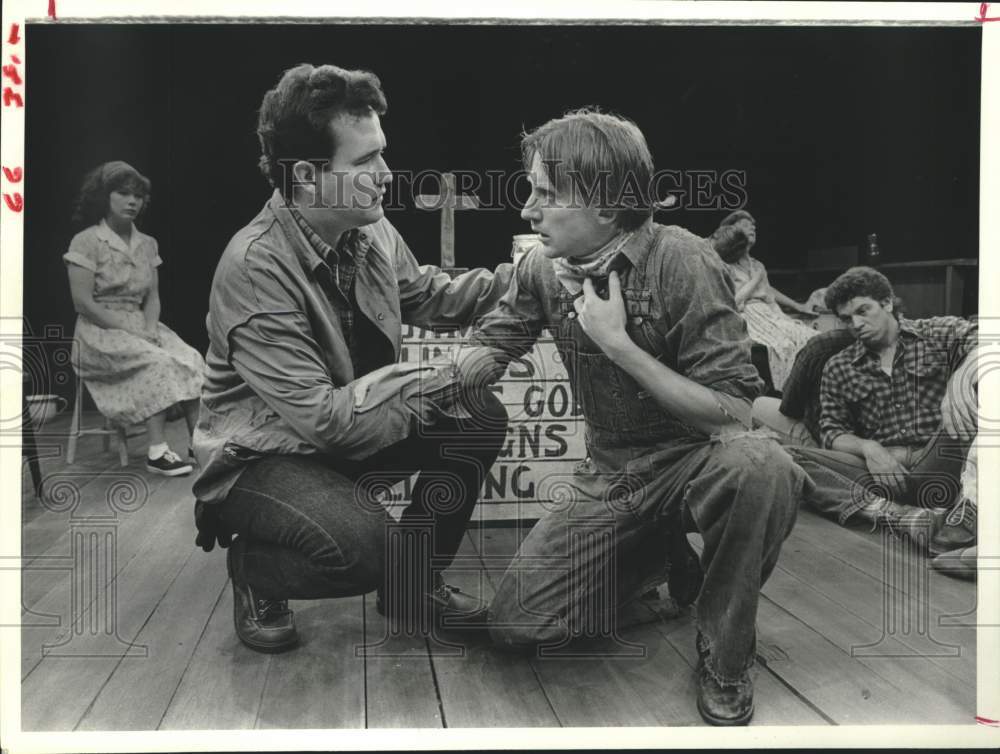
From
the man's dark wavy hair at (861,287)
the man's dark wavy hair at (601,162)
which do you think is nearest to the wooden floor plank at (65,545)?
the man's dark wavy hair at (601,162)

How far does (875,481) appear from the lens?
2.21 m

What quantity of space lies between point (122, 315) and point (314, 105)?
706 mm

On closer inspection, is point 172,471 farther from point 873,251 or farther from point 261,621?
point 873,251

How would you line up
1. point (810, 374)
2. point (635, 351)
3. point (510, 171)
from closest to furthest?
1. point (635, 351)
2. point (510, 171)
3. point (810, 374)

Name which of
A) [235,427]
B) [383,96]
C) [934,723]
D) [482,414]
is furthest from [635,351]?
[934,723]

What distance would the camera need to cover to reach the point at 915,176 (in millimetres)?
2104

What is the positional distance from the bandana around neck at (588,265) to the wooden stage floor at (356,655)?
667mm

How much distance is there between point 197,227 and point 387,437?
672 millimetres

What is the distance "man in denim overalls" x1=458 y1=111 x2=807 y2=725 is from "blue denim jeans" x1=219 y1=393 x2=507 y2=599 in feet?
0.64

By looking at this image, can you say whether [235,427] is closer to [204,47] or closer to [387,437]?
[387,437]

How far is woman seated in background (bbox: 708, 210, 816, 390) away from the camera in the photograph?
206cm

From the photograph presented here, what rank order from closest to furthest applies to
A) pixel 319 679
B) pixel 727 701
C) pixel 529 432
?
pixel 727 701 < pixel 319 679 < pixel 529 432

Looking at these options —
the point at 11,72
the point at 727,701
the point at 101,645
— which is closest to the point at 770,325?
the point at 727,701

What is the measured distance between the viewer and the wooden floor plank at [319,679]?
1.92 m
